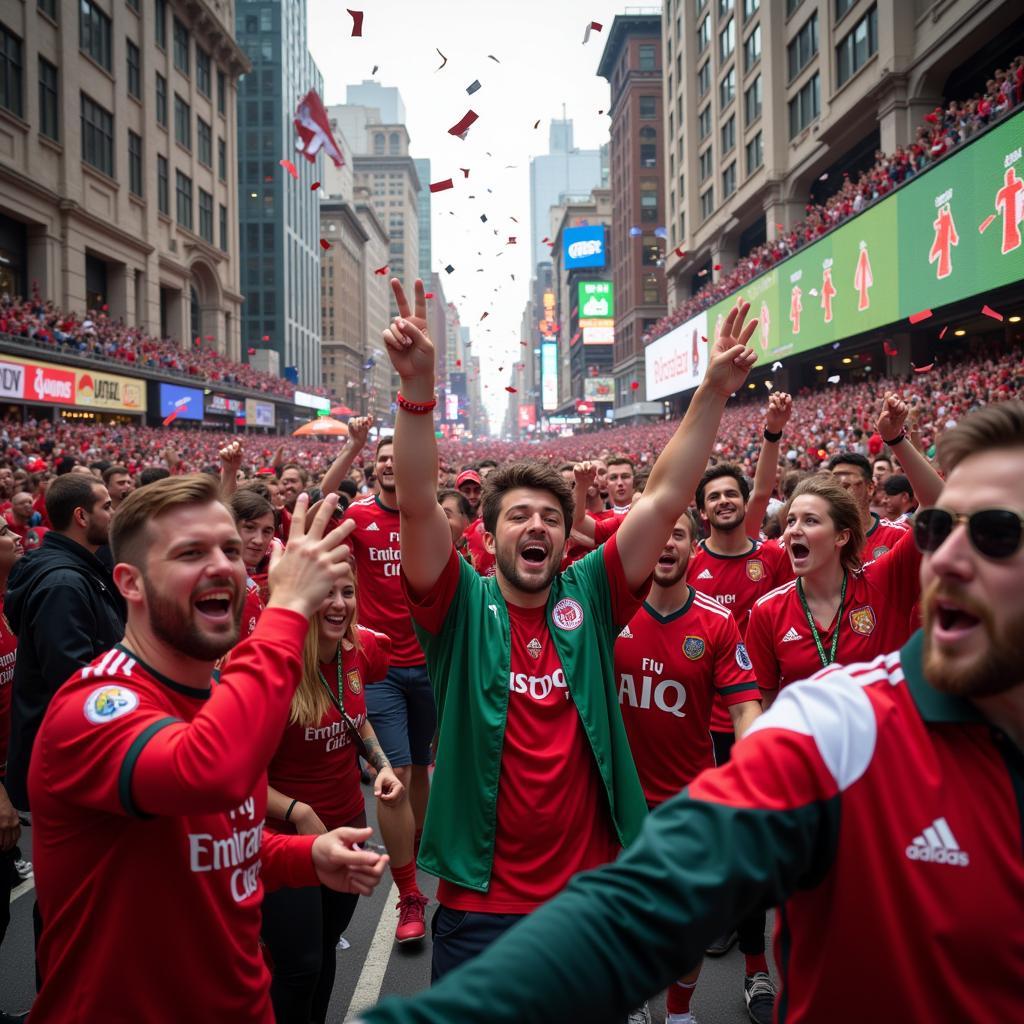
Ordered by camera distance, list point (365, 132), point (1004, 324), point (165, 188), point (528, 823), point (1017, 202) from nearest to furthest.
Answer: point (528, 823) < point (1017, 202) < point (1004, 324) < point (165, 188) < point (365, 132)

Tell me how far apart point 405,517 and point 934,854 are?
1.84m

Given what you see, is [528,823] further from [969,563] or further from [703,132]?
[703,132]

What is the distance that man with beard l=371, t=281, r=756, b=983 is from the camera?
2.63m

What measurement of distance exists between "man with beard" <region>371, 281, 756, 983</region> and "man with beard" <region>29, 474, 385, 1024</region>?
527mm

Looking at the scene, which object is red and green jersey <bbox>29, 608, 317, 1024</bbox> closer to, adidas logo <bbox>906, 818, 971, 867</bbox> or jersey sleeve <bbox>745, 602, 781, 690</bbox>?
adidas logo <bbox>906, 818, 971, 867</bbox>

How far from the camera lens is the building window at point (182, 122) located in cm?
4531

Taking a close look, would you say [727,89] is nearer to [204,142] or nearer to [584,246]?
[204,142]

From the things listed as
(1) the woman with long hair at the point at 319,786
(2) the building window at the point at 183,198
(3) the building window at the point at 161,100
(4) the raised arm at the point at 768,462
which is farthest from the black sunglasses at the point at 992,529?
(2) the building window at the point at 183,198

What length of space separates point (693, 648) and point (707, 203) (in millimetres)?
51417

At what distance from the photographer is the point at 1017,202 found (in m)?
15.5

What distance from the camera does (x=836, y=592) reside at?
4176mm

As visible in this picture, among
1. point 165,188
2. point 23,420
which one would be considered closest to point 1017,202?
point 23,420

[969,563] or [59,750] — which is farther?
[59,750]

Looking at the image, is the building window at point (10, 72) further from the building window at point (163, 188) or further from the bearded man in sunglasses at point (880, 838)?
the bearded man in sunglasses at point (880, 838)
